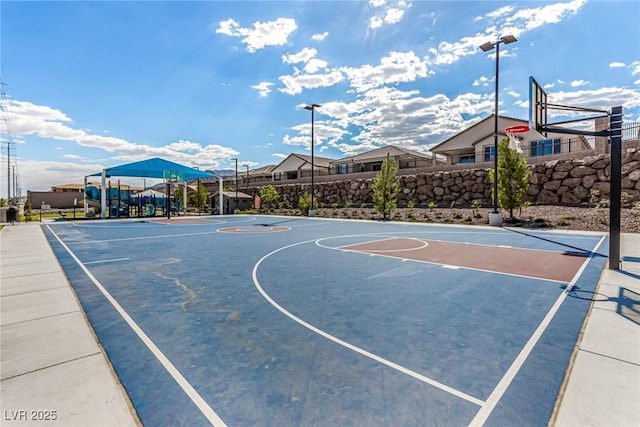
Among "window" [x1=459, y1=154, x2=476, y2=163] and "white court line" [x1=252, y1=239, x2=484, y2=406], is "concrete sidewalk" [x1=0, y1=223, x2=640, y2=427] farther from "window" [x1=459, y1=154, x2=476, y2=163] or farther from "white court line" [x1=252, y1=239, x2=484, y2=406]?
"window" [x1=459, y1=154, x2=476, y2=163]

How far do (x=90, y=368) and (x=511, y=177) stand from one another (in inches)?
778

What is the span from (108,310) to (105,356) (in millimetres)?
1786

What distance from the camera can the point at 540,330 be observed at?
4160 mm

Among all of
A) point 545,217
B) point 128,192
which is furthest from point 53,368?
point 128,192

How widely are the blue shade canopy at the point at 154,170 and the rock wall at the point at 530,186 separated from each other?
1422 cm

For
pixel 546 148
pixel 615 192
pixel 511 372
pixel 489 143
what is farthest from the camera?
pixel 489 143

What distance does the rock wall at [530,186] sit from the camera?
18.5 metres

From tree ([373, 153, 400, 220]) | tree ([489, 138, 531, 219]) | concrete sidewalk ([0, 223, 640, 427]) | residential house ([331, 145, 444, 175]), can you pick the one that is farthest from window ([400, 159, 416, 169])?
concrete sidewalk ([0, 223, 640, 427])

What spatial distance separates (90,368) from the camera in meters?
3.30

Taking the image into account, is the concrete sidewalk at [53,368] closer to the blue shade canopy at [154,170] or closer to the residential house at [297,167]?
the blue shade canopy at [154,170]

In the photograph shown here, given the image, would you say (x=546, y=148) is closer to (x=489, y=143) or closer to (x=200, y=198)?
(x=489, y=143)

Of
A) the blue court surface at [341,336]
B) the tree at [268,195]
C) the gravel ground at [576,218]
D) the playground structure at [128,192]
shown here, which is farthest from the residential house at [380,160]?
the blue court surface at [341,336]

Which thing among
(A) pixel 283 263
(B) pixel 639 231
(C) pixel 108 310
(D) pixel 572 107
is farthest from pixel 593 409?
(B) pixel 639 231

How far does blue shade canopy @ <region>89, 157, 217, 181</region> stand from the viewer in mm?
28453
